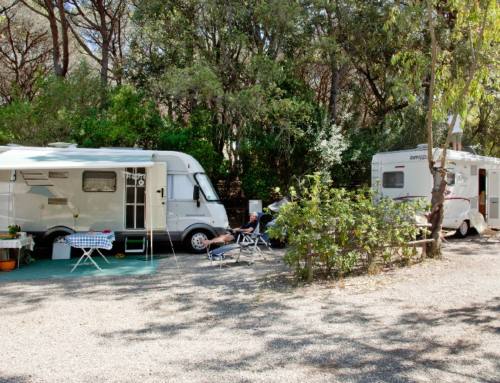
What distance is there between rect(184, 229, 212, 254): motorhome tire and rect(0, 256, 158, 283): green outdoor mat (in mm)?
1140

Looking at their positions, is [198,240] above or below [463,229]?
below

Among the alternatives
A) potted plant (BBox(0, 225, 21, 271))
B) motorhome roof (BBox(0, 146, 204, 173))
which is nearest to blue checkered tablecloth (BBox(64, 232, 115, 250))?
potted plant (BBox(0, 225, 21, 271))

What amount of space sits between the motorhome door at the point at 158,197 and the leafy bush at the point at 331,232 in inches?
149

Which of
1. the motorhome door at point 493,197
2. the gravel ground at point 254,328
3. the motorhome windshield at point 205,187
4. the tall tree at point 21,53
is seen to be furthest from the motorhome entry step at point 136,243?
the tall tree at point 21,53

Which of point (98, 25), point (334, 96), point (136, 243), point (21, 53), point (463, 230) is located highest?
point (98, 25)

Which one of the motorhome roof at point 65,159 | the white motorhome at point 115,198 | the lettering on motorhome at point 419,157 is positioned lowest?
the white motorhome at point 115,198

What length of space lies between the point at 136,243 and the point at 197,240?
50.5 inches

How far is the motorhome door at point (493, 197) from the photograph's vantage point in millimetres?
13617

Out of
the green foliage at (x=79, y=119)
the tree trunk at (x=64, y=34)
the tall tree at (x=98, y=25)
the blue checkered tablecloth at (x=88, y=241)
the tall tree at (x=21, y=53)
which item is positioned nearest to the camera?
the blue checkered tablecloth at (x=88, y=241)

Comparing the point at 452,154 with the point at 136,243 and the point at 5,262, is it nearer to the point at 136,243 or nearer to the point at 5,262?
the point at 136,243

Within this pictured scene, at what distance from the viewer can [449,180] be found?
39.9ft

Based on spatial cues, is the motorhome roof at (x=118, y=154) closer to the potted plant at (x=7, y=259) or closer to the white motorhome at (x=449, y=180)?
the potted plant at (x=7, y=259)

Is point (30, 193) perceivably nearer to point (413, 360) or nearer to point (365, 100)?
point (413, 360)

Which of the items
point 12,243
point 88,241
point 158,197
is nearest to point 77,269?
point 88,241
